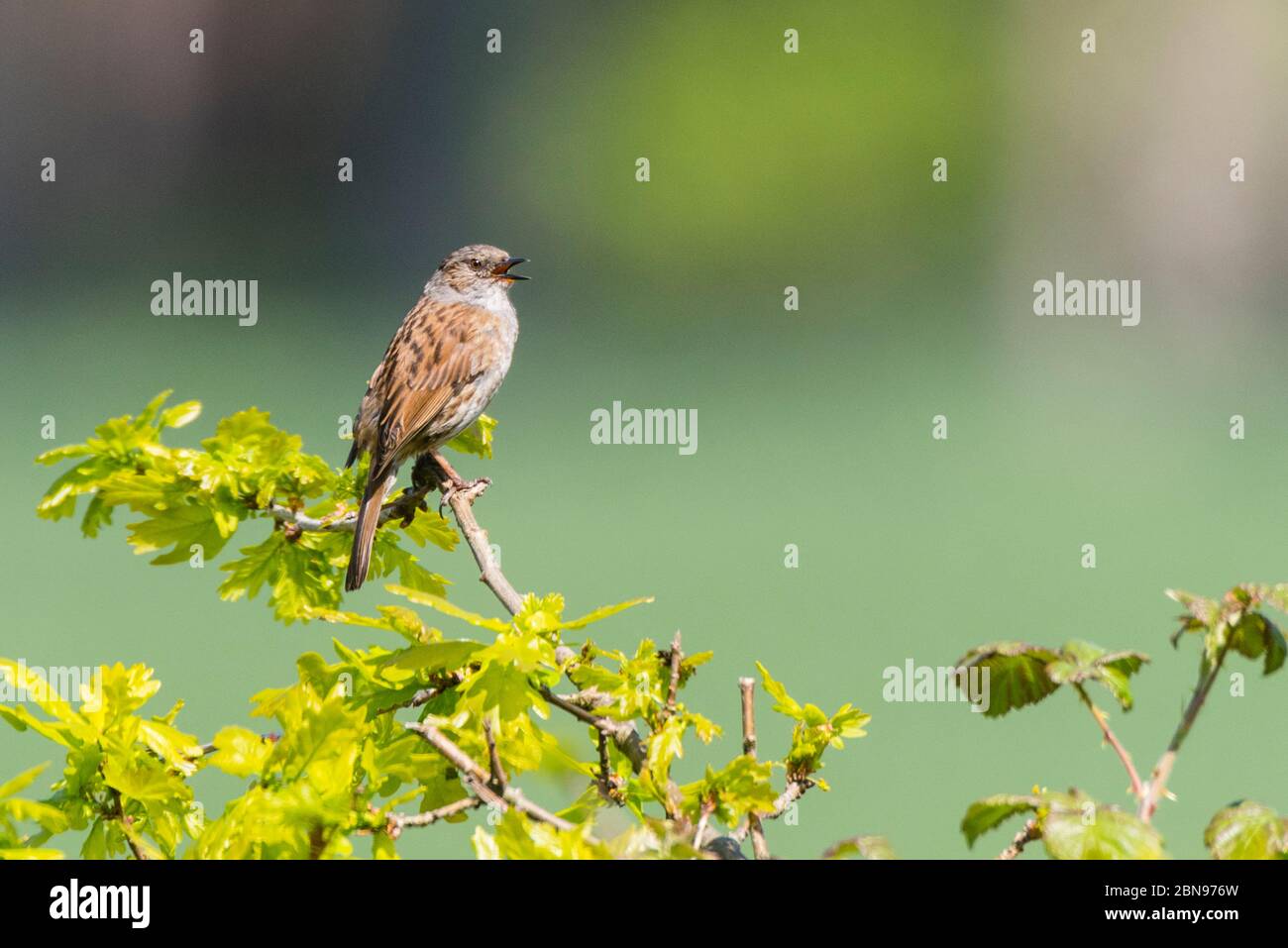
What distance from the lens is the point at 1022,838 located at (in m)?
0.56

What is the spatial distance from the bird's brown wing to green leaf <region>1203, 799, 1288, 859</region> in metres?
0.80

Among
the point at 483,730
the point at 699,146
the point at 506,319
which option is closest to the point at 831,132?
the point at 699,146

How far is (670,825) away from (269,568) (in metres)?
0.34

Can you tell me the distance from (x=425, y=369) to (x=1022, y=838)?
1046 millimetres

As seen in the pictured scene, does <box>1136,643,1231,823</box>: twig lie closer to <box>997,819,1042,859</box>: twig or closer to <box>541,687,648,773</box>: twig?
<box>997,819,1042,859</box>: twig

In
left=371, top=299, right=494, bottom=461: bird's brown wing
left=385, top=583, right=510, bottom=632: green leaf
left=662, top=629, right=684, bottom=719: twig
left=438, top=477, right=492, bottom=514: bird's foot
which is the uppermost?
left=371, top=299, right=494, bottom=461: bird's brown wing

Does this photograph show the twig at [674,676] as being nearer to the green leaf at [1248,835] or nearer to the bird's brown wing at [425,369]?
the green leaf at [1248,835]

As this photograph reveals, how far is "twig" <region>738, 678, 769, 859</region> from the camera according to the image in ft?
1.99

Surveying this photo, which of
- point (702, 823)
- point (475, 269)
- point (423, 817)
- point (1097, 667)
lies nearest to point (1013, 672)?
point (1097, 667)

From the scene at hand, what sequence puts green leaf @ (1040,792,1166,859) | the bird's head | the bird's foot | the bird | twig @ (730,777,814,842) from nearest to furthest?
green leaf @ (1040,792,1166,859) → twig @ (730,777,814,842) → the bird's foot → the bird → the bird's head

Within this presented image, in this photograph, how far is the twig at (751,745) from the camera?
0.61m

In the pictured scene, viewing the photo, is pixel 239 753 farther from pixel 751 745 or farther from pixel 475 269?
pixel 475 269

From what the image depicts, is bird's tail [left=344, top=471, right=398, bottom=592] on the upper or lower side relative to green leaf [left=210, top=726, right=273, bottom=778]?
upper

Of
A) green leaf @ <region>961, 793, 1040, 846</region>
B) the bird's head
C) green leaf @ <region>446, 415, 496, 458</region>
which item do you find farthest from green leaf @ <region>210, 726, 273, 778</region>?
the bird's head
